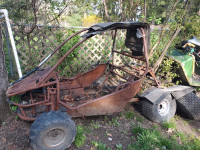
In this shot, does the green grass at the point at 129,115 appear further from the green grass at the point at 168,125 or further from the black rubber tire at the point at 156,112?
the green grass at the point at 168,125

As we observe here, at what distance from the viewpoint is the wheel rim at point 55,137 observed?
2.14 m

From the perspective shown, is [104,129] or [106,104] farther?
[104,129]

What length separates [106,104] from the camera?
2.67m

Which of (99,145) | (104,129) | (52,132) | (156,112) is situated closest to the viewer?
(52,132)

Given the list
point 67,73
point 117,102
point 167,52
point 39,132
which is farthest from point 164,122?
point 67,73

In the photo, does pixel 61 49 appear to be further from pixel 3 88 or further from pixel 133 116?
pixel 133 116

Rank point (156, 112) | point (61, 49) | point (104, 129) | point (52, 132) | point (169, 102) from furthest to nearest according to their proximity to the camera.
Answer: point (61, 49) → point (169, 102) → point (156, 112) → point (104, 129) → point (52, 132)

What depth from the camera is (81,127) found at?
106 inches

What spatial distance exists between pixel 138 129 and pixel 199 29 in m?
3.22

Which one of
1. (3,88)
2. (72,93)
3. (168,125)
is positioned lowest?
(168,125)

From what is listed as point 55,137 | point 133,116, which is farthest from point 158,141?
point 55,137

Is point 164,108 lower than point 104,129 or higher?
higher

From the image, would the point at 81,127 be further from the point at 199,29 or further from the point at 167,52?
the point at 199,29

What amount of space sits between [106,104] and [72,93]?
3.42ft
